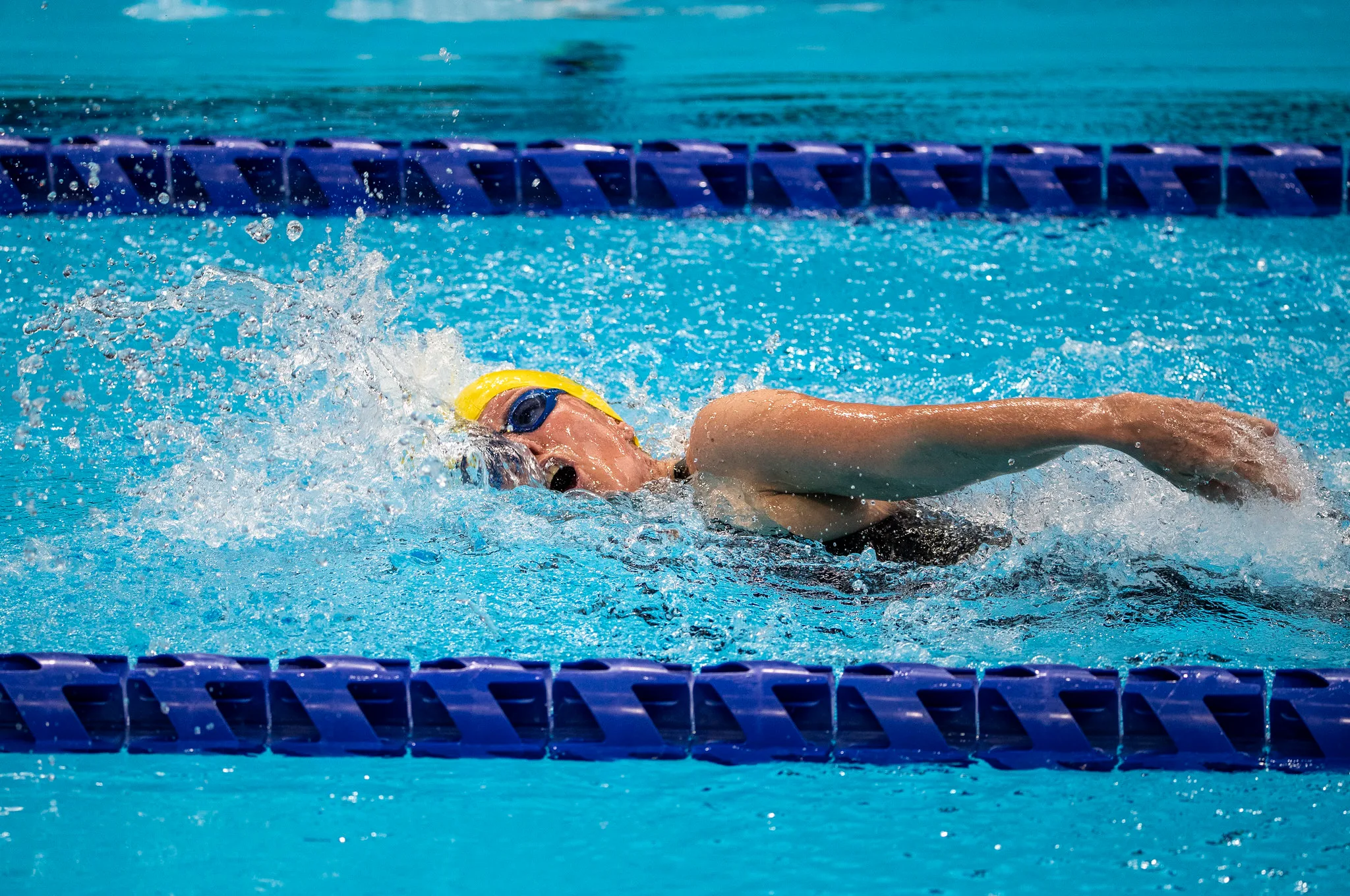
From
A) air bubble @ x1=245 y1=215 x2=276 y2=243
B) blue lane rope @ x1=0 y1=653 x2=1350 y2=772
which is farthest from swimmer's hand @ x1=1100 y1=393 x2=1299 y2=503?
air bubble @ x1=245 y1=215 x2=276 y2=243

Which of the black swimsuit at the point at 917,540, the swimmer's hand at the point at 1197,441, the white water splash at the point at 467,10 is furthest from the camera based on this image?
the white water splash at the point at 467,10

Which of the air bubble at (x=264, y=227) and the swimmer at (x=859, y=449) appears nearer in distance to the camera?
the swimmer at (x=859, y=449)

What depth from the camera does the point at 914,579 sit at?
7.54ft

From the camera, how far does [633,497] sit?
8.18 ft

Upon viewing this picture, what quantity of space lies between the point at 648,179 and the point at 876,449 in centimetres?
246

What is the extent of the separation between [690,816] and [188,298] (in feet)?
7.40

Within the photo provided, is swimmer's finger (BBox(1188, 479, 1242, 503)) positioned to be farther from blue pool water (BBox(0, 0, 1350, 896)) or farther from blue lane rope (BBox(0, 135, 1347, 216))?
blue lane rope (BBox(0, 135, 1347, 216))

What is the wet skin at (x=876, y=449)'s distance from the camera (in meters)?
1.82

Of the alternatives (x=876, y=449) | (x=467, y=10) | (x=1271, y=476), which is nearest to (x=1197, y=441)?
(x=1271, y=476)

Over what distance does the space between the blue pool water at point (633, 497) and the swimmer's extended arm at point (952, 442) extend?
16 centimetres

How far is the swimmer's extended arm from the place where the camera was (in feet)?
5.95

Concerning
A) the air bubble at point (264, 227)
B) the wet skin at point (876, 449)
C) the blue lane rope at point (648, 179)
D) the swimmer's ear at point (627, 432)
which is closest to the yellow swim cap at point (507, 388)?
the swimmer's ear at point (627, 432)

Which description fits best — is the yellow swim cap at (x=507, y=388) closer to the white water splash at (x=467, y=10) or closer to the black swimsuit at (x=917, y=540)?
the black swimsuit at (x=917, y=540)

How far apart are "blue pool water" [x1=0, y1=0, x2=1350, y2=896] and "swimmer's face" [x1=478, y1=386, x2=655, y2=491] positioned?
0.22 ft
